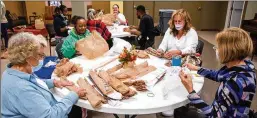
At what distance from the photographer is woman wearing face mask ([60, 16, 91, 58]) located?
233cm

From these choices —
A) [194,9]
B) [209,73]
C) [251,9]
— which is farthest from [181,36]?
[194,9]

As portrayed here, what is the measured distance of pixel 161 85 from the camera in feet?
5.28

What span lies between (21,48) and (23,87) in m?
0.22

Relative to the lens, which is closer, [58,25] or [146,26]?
[146,26]

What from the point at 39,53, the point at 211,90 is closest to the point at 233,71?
the point at 39,53

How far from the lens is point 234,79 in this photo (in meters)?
1.19

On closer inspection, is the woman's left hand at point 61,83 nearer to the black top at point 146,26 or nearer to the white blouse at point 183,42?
the white blouse at point 183,42

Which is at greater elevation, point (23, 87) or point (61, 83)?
point (23, 87)

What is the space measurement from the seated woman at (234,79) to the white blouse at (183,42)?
1.07m

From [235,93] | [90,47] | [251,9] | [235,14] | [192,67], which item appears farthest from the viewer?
[235,14]

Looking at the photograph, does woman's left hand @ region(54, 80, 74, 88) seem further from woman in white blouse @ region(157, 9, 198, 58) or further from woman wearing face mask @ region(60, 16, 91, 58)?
→ woman in white blouse @ region(157, 9, 198, 58)

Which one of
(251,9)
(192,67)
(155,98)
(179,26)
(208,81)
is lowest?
(208,81)

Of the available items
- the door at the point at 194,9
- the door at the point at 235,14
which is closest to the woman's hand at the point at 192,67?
the door at the point at 235,14

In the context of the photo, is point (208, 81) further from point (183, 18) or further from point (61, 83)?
point (61, 83)
